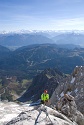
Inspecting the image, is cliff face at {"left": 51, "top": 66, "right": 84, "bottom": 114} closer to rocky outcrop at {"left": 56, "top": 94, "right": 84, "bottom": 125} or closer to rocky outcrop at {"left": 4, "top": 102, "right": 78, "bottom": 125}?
rocky outcrop at {"left": 56, "top": 94, "right": 84, "bottom": 125}

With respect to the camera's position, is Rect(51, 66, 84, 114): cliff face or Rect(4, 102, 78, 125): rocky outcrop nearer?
Rect(4, 102, 78, 125): rocky outcrop

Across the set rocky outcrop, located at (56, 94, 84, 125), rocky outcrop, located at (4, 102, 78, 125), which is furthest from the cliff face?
rocky outcrop, located at (4, 102, 78, 125)

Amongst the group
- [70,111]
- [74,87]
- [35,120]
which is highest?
[35,120]

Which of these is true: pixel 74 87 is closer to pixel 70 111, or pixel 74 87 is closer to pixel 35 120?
pixel 70 111

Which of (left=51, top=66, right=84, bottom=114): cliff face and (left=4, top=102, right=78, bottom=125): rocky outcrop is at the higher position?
(left=4, top=102, right=78, bottom=125): rocky outcrop

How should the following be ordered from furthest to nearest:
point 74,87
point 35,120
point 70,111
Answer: point 74,87 < point 70,111 < point 35,120

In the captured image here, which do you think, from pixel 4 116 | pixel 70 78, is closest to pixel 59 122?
pixel 4 116

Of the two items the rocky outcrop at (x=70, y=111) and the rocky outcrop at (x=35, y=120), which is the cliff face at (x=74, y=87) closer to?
the rocky outcrop at (x=70, y=111)

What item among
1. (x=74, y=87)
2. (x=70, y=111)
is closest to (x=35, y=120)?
(x=70, y=111)

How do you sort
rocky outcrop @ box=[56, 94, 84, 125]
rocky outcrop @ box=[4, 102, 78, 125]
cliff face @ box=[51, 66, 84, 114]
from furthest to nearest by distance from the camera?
cliff face @ box=[51, 66, 84, 114] < rocky outcrop @ box=[56, 94, 84, 125] < rocky outcrop @ box=[4, 102, 78, 125]

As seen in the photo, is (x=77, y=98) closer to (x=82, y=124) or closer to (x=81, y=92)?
(x=81, y=92)

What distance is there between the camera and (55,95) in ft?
226

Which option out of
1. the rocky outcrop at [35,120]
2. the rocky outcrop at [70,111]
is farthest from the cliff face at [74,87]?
the rocky outcrop at [35,120]

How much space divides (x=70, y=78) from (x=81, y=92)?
11.9 meters
